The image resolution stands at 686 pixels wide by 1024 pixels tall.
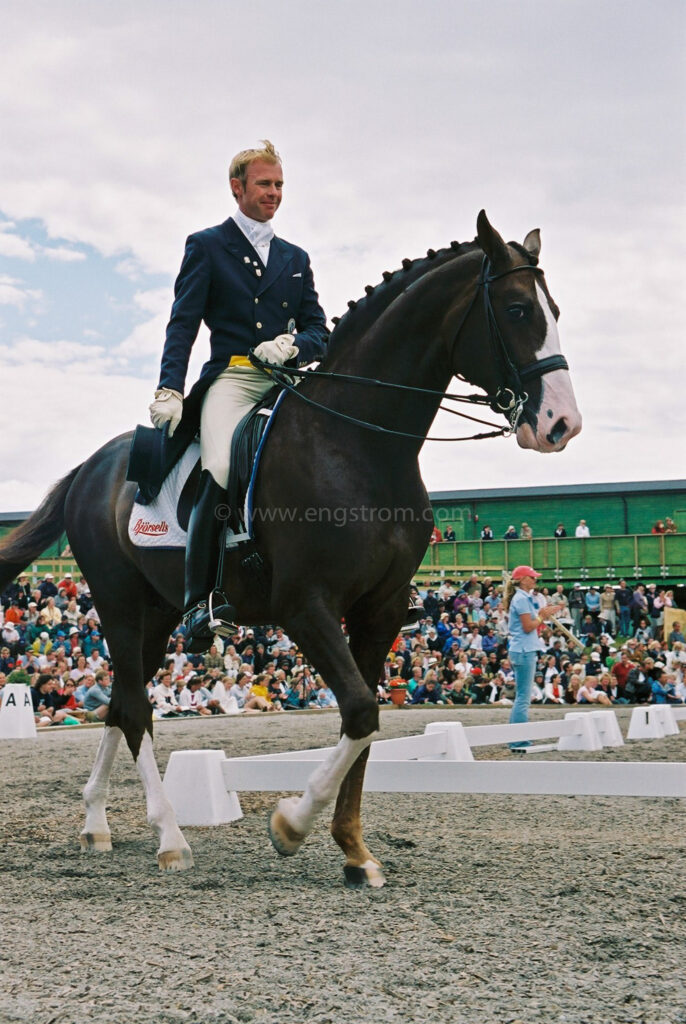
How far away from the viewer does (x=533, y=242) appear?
471cm

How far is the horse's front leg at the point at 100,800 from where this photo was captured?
573 centimetres

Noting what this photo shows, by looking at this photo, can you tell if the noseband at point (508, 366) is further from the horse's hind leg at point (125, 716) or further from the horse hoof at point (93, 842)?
the horse hoof at point (93, 842)

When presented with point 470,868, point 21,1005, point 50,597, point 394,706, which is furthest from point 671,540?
point 21,1005

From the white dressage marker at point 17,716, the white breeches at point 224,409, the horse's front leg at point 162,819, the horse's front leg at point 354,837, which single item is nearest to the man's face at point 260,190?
the white breeches at point 224,409

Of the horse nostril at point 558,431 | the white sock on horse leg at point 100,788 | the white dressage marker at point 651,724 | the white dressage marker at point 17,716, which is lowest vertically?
the white dressage marker at point 651,724

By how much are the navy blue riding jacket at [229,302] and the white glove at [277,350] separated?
0.55ft

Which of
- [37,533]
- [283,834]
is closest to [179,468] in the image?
[37,533]

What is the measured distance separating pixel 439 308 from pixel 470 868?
8.52 feet

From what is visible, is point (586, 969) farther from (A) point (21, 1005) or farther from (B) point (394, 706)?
(B) point (394, 706)

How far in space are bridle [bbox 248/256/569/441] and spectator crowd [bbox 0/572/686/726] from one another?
1212 cm

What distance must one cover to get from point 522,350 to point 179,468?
1.95m

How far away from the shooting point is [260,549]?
4812mm

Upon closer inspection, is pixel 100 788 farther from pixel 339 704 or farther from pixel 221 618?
pixel 339 704

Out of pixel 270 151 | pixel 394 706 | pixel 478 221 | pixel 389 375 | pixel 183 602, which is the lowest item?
pixel 394 706
